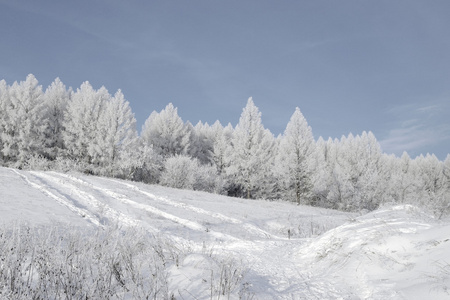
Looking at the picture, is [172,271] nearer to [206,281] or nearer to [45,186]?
[206,281]

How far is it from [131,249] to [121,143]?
29717mm

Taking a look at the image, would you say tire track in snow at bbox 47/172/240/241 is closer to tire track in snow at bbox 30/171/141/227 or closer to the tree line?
tire track in snow at bbox 30/171/141/227

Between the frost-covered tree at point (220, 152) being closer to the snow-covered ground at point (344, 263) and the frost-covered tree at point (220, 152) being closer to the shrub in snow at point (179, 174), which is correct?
the shrub in snow at point (179, 174)

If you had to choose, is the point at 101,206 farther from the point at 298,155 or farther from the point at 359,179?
the point at 359,179

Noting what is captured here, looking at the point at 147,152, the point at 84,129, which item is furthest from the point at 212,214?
the point at 84,129

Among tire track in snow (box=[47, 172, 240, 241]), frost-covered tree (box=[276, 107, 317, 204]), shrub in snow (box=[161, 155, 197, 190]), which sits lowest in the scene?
tire track in snow (box=[47, 172, 240, 241])

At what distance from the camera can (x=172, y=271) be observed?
382cm

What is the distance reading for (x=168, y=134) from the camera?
1647 inches

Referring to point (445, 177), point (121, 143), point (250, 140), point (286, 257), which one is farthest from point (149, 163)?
point (445, 177)

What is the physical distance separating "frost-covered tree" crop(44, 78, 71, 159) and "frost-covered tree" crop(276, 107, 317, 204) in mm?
26147

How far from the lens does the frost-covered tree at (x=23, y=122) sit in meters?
30.5

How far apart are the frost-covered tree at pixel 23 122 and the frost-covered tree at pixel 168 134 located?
44.3 ft

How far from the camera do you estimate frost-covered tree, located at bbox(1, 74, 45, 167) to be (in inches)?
1202

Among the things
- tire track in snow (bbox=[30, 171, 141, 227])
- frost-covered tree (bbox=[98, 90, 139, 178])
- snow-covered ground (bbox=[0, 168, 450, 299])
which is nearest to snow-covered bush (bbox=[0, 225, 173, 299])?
snow-covered ground (bbox=[0, 168, 450, 299])
